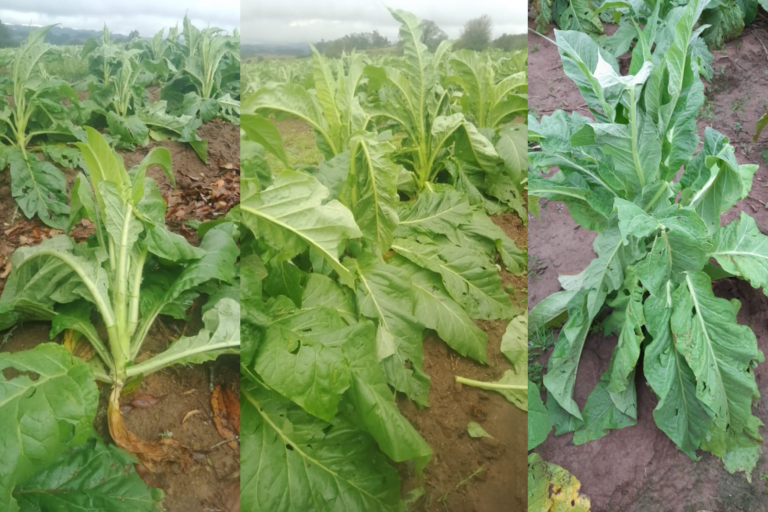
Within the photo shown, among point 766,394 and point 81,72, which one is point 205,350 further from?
point 766,394

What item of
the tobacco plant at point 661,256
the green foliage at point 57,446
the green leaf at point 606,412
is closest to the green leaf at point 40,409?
the green foliage at point 57,446

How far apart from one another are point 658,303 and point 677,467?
35cm

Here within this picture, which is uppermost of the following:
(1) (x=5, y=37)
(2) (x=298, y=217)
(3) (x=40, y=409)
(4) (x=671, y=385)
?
(1) (x=5, y=37)

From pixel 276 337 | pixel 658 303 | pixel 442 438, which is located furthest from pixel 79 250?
pixel 658 303

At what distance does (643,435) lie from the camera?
3.94ft

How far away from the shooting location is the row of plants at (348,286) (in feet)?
1.65

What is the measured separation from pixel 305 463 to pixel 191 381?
0.56 feet

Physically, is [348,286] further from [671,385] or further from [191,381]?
[671,385]

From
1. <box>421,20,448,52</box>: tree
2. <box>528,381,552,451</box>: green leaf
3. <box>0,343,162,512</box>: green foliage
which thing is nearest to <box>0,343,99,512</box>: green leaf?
<box>0,343,162,512</box>: green foliage

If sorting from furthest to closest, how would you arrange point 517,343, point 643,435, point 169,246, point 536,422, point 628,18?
point 628,18
point 643,435
point 536,422
point 169,246
point 517,343

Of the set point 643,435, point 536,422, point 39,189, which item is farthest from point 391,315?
point 643,435

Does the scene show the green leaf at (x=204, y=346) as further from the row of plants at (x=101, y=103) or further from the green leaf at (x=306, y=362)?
the row of plants at (x=101, y=103)

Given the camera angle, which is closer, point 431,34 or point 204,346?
point 431,34

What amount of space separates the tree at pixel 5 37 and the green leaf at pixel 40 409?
13.3 inches
